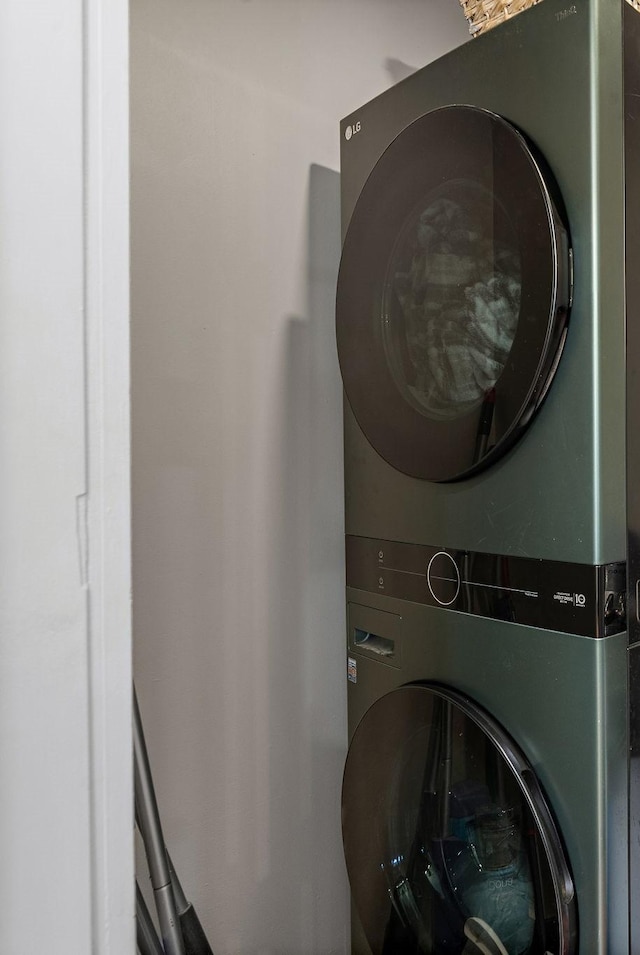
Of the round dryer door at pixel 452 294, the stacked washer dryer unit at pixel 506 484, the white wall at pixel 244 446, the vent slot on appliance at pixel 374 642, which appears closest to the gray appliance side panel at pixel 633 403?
the stacked washer dryer unit at pixel 506 484

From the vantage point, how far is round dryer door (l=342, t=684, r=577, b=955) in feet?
3.34

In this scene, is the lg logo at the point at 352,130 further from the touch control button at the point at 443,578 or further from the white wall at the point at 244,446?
the touch control button at the point at 443,578

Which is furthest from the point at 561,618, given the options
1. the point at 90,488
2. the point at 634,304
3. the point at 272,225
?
the point at 272,225

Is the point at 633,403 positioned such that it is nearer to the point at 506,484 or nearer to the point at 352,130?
the point at 506,484

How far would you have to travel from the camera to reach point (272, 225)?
1482 mm

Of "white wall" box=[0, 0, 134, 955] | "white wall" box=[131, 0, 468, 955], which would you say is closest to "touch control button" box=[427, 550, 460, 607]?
"white wall" box=[131, 0, 468, 955]

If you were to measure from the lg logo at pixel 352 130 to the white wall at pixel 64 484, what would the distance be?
0.93m

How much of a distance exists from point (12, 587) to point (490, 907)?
994mm

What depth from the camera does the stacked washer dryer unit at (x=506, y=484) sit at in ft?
3.19

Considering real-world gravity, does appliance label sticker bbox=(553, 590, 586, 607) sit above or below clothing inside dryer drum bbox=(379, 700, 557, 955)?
above

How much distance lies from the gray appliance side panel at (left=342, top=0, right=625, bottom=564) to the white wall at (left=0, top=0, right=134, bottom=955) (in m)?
0.68

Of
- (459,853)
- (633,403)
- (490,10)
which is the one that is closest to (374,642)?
(459,853)

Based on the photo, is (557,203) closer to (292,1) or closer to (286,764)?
(292,1)

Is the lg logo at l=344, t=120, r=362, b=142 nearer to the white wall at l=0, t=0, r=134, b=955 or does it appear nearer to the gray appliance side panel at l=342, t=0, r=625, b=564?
the gray appliance side panel at l=342, t=0, r=625, b=564
